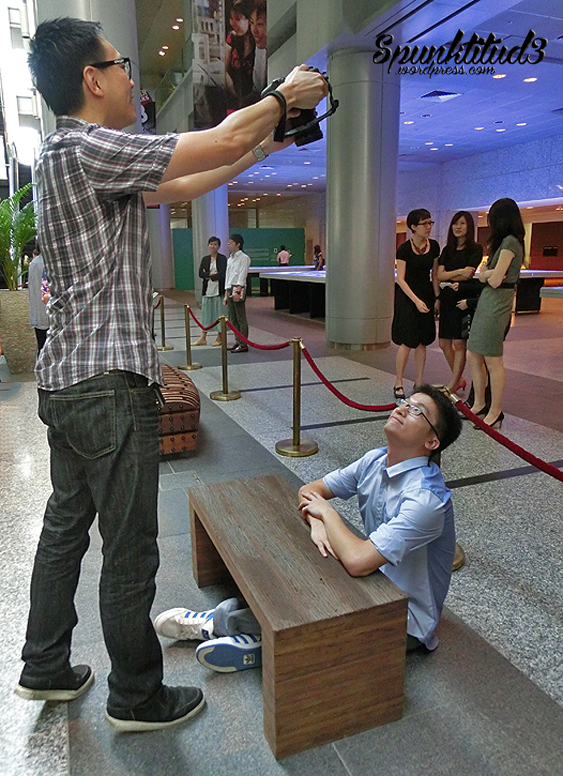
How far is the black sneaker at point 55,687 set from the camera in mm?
2018

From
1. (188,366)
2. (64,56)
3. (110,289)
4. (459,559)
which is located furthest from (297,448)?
(188,366)

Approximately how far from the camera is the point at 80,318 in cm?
162

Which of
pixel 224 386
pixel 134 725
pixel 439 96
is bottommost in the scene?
pixel 134 725

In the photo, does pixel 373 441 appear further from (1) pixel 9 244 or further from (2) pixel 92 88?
(1) pixel 9 244

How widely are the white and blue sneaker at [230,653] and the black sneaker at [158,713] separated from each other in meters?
0.19

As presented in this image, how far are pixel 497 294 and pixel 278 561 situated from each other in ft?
12.5

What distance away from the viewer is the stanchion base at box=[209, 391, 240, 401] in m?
6.41

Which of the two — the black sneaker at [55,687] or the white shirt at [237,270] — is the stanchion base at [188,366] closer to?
the white shirt at [237,270]

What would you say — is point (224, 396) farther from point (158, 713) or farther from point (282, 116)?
point (282, 116)

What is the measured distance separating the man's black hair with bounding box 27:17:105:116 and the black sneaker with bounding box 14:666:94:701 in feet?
6.01

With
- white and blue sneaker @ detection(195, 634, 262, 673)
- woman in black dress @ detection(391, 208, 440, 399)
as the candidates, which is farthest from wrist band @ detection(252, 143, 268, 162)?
woman in black dress @ detection(391, 208, 440, 399)

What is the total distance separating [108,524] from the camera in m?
1.72

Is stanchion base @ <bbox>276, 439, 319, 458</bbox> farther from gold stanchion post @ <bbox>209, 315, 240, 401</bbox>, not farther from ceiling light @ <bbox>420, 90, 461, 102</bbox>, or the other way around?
ceiling light @ <bbox>420, 90, 461, 102</bbox>

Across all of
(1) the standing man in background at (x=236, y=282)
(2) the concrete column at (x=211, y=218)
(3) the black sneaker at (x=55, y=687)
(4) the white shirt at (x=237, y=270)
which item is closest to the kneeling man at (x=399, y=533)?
(3) the black sneaker at (x=55, y=687)
